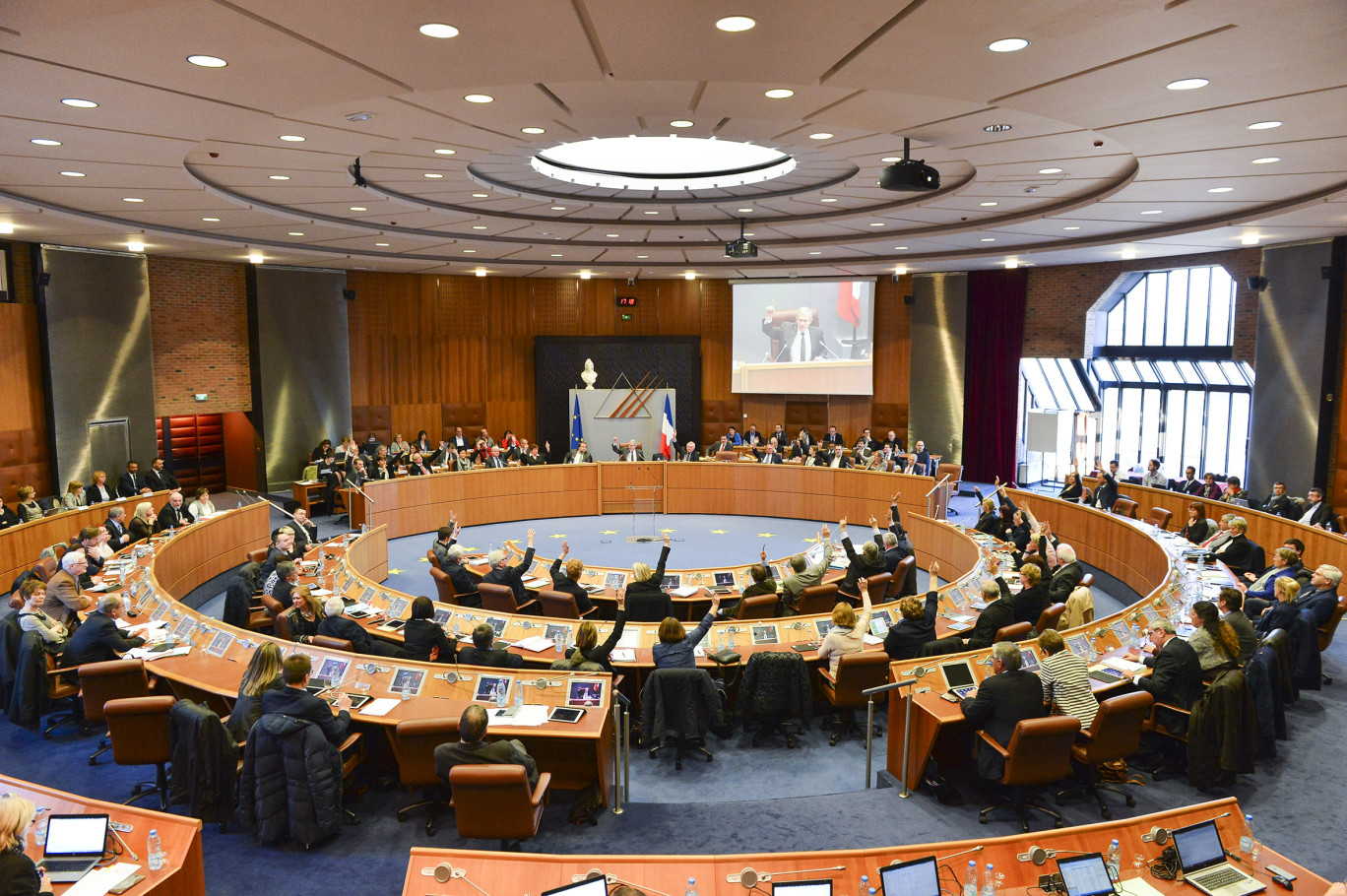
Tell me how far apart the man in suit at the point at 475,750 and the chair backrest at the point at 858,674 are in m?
2.71

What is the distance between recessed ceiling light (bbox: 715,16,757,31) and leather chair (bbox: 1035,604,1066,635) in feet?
18.8

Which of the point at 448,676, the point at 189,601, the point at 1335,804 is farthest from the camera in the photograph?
the point at 189,601

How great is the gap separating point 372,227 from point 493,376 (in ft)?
25.8

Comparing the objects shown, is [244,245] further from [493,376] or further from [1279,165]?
[1279,165]

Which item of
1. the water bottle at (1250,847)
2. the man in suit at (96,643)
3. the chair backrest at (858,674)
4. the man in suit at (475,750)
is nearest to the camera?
the water bottle at (1250,847)

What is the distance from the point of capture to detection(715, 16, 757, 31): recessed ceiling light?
165 inches

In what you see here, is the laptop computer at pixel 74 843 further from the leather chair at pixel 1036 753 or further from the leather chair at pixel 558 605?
the leather chair at pixel 1036 753

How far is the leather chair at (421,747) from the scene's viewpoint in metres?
5.18

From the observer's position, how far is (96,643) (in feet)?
22.4

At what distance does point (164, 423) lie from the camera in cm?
1700

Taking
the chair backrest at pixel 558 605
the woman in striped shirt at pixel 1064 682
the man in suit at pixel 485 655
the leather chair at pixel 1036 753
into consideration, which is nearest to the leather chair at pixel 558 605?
the chair backrest at pixel 558 605

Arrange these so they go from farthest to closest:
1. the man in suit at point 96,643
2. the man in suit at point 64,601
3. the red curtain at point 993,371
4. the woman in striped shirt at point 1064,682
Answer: the red curtain at point 993,371 < the man in suit at point 64,601 < the man in suit at point 96,643 < the woman in striped shirt at point 1064,682

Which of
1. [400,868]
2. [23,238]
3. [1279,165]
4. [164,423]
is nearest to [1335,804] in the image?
[1279,165]

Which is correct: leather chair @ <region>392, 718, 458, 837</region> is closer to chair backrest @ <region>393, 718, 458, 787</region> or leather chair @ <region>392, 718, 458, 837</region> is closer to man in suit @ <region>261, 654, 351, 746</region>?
chair backrest @ <region>393, 718, 458, 787</region>
